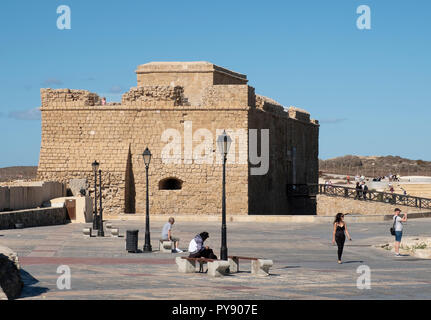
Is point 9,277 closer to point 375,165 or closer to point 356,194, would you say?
point 356,194

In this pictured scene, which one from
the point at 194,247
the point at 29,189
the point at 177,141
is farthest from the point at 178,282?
the point at 177,141

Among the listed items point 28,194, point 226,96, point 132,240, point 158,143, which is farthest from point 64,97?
point 132,240

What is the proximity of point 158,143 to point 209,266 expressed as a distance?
21779mm

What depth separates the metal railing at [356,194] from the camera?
38425mm

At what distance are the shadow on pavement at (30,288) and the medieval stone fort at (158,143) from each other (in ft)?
74.2

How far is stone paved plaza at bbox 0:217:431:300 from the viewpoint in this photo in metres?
11.8

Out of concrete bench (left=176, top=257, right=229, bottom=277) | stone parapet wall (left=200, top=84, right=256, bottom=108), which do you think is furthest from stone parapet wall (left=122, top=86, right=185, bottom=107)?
concrete bench (left=176, top=257, right=229, bottom=277)

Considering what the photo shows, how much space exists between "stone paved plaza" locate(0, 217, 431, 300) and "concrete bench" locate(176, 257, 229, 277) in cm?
22

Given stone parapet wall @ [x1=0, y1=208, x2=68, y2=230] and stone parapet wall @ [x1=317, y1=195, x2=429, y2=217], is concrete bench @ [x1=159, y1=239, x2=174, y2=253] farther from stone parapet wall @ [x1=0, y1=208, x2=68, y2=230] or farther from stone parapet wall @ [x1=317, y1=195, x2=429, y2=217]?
stone parapet wall @ [x1=317, y1=195, x2=429, y2=217]

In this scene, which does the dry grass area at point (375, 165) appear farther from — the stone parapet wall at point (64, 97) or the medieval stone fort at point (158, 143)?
the stone parapet wall at point (64, 97)

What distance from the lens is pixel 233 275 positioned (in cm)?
1453

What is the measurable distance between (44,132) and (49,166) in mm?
1637
